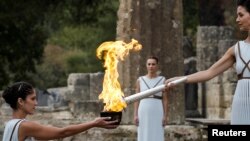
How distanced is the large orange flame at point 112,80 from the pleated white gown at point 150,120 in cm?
440

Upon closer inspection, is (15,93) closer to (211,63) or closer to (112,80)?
(112,80)

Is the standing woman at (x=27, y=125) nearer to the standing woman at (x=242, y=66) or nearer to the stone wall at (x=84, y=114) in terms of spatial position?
the standing woman at (x=242, y=66)

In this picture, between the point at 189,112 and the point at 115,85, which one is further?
the point at 189,112

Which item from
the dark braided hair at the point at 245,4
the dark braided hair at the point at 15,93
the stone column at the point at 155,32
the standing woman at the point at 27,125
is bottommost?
the standing woman at the point at 27,125

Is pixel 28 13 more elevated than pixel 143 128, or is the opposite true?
pixel 28 13

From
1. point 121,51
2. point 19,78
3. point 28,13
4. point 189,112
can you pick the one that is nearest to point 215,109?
point 189,112

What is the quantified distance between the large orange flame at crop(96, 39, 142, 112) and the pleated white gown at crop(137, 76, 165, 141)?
Result: 4398 millimetres

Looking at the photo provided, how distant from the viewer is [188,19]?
4294 cm

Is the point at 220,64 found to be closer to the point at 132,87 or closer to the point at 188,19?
the point at 132,87

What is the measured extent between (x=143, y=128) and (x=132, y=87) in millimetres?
1500

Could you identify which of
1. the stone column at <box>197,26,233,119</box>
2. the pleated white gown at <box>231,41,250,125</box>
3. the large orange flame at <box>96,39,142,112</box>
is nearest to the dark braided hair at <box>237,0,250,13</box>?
the pleated white gown at <box>231,41,250,125</box>

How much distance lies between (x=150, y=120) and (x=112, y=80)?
5.64m

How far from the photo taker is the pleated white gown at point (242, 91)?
7.81m

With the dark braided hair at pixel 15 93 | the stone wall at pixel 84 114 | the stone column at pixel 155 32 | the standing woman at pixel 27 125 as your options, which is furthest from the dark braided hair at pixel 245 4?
the stone column at pixel 155 32
